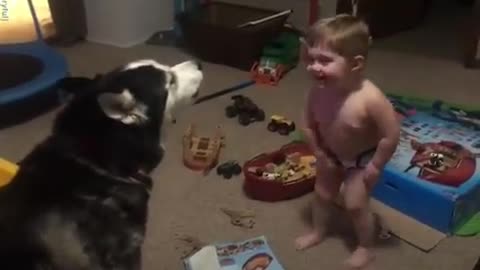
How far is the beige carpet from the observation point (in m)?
1.86

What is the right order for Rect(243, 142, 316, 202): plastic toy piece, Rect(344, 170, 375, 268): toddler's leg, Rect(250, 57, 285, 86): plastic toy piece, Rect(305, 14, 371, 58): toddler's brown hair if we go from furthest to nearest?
Rect(250, 57, 285, 86): plastic toy piece, Rect(243, 142, 316, 202): plastic toy piece, Rect(344, 170, 375, 268): toddler's leg, Rect(305, 14, 371, 58): toddler's brown hair

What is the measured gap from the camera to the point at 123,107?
54.3 inches

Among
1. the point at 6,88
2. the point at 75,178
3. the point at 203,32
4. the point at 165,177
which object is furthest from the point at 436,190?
the point at 6,88

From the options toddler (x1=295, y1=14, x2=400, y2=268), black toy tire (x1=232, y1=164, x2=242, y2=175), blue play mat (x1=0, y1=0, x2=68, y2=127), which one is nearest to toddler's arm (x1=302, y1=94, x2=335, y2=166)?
toddler (x1=295, y1=14, x2=400, y2=268)

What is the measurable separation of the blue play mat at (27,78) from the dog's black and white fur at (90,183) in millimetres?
1024

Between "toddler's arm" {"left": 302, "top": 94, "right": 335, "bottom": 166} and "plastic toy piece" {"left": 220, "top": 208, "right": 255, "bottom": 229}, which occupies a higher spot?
"toddler's arm" {"left": 302, "top": 94, "right": 335, "bottom": 166}

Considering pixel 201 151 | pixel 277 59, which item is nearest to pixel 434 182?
pixel 201 151

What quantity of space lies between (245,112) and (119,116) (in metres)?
1.12

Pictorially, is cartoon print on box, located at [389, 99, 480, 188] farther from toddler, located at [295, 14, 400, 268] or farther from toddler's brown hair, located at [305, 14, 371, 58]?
toddler's brown hair, located at [305, 14, 371, 58]

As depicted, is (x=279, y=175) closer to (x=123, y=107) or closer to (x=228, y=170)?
(x=228, y=170)

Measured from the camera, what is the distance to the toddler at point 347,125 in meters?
1.65

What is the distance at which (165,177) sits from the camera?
218cm

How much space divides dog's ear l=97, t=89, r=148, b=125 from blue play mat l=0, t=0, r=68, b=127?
3.71 ft

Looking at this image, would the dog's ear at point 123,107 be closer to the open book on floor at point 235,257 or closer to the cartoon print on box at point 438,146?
the open book on floor at point 235,257
